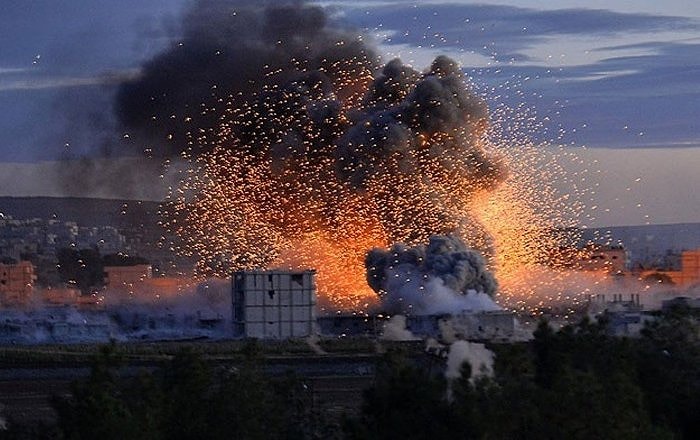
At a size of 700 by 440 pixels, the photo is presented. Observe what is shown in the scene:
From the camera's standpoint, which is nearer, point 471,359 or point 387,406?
point 387,406

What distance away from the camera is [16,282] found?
105625 mm

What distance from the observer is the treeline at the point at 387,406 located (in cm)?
3186

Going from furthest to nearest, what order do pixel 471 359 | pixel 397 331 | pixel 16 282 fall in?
1. pixel 16 282
2. pixel 397 331
3. pixel 471 359

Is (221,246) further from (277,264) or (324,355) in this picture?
(324,355)

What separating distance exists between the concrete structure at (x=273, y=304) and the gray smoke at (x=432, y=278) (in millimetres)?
4295

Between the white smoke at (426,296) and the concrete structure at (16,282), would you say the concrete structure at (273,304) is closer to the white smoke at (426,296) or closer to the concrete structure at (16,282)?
the white smoke at (426,296)

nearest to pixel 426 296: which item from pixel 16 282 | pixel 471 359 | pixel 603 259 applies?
pixel 471 359

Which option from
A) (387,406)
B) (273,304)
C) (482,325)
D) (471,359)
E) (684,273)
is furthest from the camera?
(684,273)

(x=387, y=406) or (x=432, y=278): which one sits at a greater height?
(x=432, y=278)

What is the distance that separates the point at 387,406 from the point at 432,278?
147 ft

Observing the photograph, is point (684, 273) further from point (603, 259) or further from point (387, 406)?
point (387, 406)

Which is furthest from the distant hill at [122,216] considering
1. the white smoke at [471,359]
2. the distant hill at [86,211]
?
the white smoke at [471,359]

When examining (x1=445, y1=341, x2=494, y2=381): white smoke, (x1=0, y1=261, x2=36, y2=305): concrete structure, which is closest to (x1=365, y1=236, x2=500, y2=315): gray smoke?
(x1=445, y1=341, x2=494, y2=381): white smoke

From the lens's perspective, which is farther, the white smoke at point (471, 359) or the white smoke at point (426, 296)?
the white smoke at point (426, 296)
